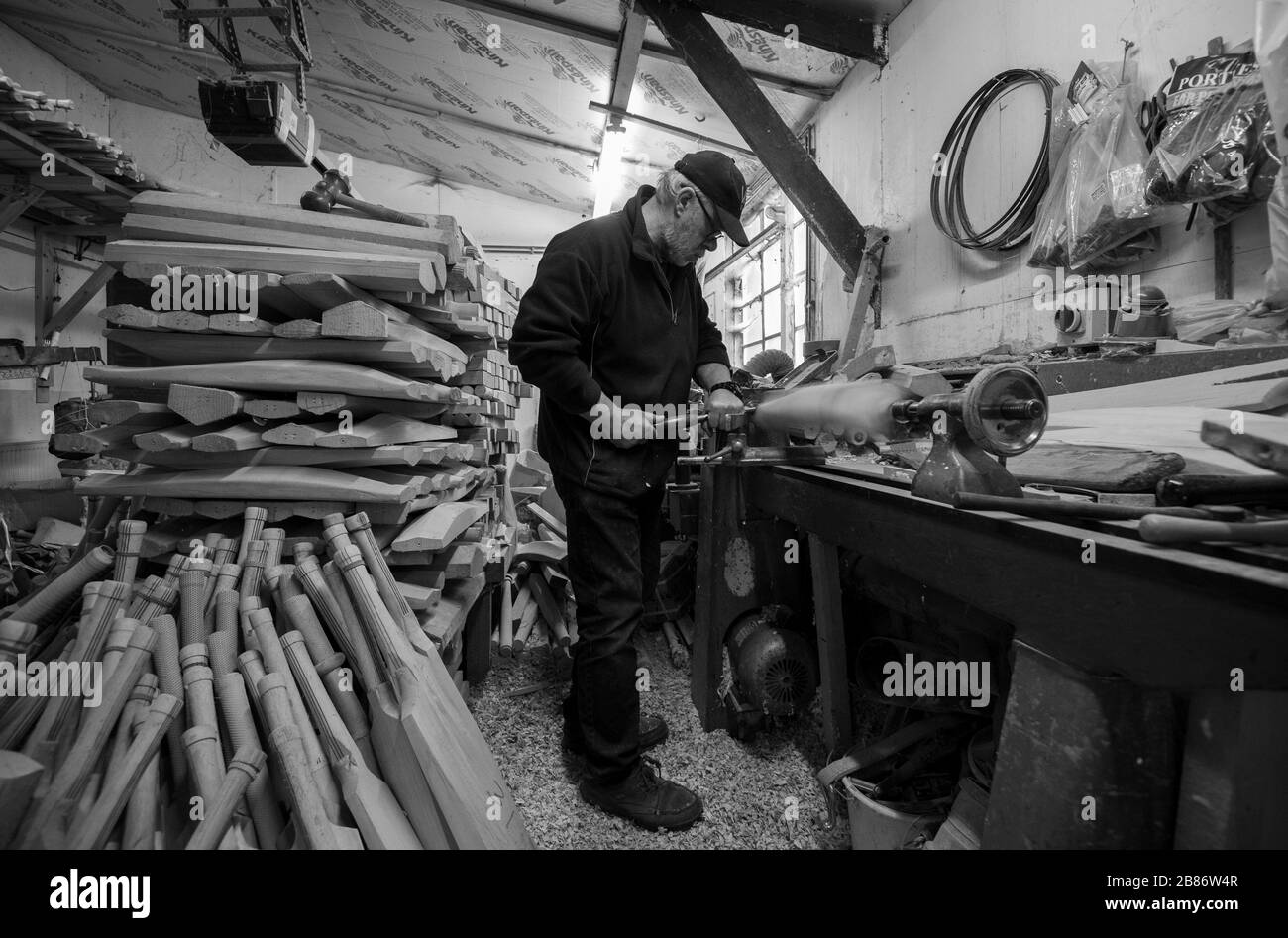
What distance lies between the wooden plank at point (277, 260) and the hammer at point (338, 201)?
0.44 meters

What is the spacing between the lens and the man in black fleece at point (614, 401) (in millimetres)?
1767

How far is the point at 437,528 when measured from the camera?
6.86 ft

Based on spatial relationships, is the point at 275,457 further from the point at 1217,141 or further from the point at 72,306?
the point at 72,306

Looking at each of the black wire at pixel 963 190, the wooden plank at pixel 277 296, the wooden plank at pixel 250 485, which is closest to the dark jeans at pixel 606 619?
the wooden plank at pixel 250 485

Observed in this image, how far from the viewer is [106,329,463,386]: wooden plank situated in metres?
1.93

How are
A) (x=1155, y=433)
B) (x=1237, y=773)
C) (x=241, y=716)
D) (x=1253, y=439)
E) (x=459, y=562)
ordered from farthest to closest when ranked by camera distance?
(x=459, y=562) → (x=241, y=716) → (x=1155, y=433) → (x=1253, y=439) → (x=1237, y=773)

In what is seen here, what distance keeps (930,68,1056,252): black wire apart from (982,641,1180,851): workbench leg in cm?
269

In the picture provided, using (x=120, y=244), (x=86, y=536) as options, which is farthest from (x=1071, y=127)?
(x=86, y=536)

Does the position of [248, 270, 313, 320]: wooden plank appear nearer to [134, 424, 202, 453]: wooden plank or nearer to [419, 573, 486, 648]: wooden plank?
[134, 424, 202, 453]: wooden plank

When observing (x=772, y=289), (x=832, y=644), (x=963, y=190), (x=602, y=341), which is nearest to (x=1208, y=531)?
(x=832, y=644)

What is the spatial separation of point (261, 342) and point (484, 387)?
1.30 meters

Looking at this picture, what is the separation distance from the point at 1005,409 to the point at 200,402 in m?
2.16

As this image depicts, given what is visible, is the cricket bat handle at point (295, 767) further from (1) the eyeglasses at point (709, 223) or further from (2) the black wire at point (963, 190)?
(2) the black wire at point (963, 190)

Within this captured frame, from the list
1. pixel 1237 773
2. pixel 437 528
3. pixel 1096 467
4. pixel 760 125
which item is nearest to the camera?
pixel 1237 773
